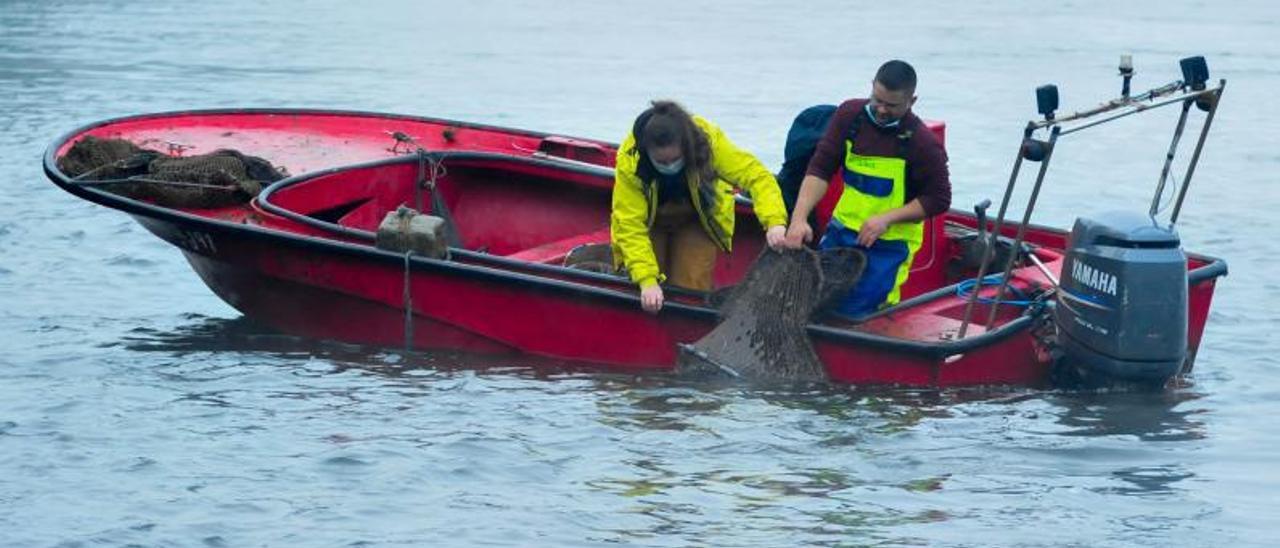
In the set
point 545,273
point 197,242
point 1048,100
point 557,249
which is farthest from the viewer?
point 557,249

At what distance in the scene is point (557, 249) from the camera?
11.1m

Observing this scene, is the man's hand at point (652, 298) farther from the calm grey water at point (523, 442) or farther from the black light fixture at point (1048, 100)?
the black light fixture at point (1048, 100)

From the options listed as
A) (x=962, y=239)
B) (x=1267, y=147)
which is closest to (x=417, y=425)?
(x=962, y=239)

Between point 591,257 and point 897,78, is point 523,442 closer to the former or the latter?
point 591,257

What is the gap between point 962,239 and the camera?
1056 cm

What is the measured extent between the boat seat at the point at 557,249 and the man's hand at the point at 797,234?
185 centimetres

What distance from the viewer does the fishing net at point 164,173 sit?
10492 millimetres

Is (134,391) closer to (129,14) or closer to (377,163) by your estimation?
(377,163)

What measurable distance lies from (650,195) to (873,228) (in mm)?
1089

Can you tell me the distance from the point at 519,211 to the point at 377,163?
3.15 ft

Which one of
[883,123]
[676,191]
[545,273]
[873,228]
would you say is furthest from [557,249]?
[883,123]

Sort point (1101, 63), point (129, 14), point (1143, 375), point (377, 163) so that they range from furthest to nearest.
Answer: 1. point (129, 14)
2. point (1101, 63)
3. point (377, 163)
4. point (1143, 375)

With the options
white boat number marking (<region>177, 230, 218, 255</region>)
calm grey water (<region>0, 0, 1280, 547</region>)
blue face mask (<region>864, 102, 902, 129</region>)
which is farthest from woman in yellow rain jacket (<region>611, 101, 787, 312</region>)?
white boat number marking (<region>177, 230, 218, 255</region>)

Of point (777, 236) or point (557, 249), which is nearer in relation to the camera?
point (777, 236)
